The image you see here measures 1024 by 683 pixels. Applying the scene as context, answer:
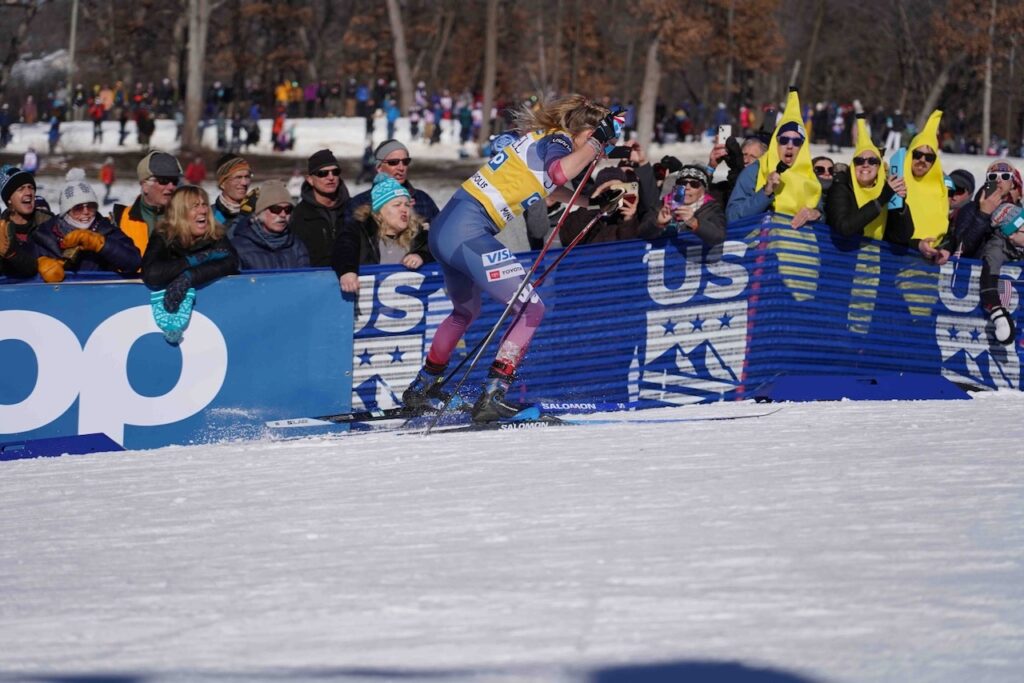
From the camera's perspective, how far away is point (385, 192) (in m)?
8.05

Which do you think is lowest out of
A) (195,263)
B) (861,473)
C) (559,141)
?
(861,473)

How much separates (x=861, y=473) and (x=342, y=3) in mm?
59888

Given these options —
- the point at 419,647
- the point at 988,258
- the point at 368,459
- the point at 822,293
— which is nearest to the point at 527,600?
the point at 419,647

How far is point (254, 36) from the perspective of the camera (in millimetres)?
60156

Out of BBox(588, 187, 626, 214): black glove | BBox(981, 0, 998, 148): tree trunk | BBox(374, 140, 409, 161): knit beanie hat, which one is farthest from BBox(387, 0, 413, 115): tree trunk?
BBox(588, 187, 626, 214): black glove

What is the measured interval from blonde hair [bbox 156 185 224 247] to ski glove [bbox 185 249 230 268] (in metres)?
0.08

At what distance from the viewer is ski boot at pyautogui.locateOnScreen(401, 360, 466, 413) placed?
310 inches

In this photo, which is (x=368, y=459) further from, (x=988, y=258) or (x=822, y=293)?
(x=988, y=258)

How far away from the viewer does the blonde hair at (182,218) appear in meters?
7.82

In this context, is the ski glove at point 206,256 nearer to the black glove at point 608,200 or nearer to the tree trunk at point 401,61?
the black glove at point 608,200

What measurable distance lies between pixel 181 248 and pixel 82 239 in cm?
55

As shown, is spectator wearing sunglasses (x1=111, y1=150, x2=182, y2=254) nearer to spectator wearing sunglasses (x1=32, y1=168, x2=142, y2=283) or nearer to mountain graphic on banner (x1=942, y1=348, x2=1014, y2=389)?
spectator wearing sunglasses (x1=32, y1=168, x2=142, y2=283)

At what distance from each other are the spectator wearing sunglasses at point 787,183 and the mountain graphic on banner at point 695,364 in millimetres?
897

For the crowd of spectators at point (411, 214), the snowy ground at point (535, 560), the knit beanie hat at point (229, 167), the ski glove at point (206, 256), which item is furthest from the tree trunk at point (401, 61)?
the snowy ground at point (535, 560)
